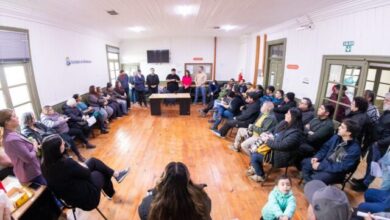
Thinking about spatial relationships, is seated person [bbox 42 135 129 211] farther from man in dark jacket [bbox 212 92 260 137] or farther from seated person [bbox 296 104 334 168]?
man in dark jacket [bbox 212 92 260 137]

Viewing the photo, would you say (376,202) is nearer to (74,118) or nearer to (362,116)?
(362,116)

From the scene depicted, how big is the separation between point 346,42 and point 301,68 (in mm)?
1340

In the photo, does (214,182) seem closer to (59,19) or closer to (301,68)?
(301,68)

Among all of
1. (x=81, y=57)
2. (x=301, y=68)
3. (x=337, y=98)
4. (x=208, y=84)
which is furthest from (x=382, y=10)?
(x=81, y=57)

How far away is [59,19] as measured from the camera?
445 cm

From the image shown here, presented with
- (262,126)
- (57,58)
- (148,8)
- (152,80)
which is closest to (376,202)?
(262,126)

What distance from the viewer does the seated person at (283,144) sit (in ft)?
Result: 8.71

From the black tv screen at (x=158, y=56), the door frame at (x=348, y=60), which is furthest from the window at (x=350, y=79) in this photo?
the black tv screen at (x=158, y=56)

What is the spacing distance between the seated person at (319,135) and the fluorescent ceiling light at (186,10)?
9.46 feet

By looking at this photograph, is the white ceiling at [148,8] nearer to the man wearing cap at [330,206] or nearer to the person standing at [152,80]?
the man wearing cap at [330,206]

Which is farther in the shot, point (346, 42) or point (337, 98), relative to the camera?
point (337, 98)

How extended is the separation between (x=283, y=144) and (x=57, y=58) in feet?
16.2

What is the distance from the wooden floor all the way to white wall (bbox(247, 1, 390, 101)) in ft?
7.10

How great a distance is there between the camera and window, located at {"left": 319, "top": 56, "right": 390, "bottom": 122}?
3057 millimetres
